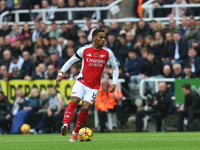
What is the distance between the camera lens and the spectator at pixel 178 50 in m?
19.6

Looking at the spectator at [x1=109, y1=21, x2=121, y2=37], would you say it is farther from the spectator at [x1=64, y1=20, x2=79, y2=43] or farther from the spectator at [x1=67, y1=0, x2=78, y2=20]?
the spectator at [x1=67, y1=0, x2=78, y2=20]

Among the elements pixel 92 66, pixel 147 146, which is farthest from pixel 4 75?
pixel 147 146

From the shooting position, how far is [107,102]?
19844 millimetres

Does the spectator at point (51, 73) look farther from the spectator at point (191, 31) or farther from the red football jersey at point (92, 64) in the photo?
the red football jersey at point (92, 64)

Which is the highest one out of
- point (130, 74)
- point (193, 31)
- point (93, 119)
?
point (193, 31)

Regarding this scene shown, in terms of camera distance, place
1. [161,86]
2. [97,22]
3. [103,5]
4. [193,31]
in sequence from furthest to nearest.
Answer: [103,5]
[97,22]
[193,31]
[161,86]

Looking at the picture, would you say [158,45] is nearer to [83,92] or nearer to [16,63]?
[16,63]

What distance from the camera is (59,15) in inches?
985

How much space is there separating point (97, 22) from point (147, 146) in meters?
12.4

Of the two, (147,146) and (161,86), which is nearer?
(147,146)

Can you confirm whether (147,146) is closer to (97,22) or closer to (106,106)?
(106,106)

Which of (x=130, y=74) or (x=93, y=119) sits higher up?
(x=130, y=74)

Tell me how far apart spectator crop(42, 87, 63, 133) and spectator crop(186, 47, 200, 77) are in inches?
175

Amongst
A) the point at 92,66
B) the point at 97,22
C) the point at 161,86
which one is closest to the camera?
the point at 92,66
